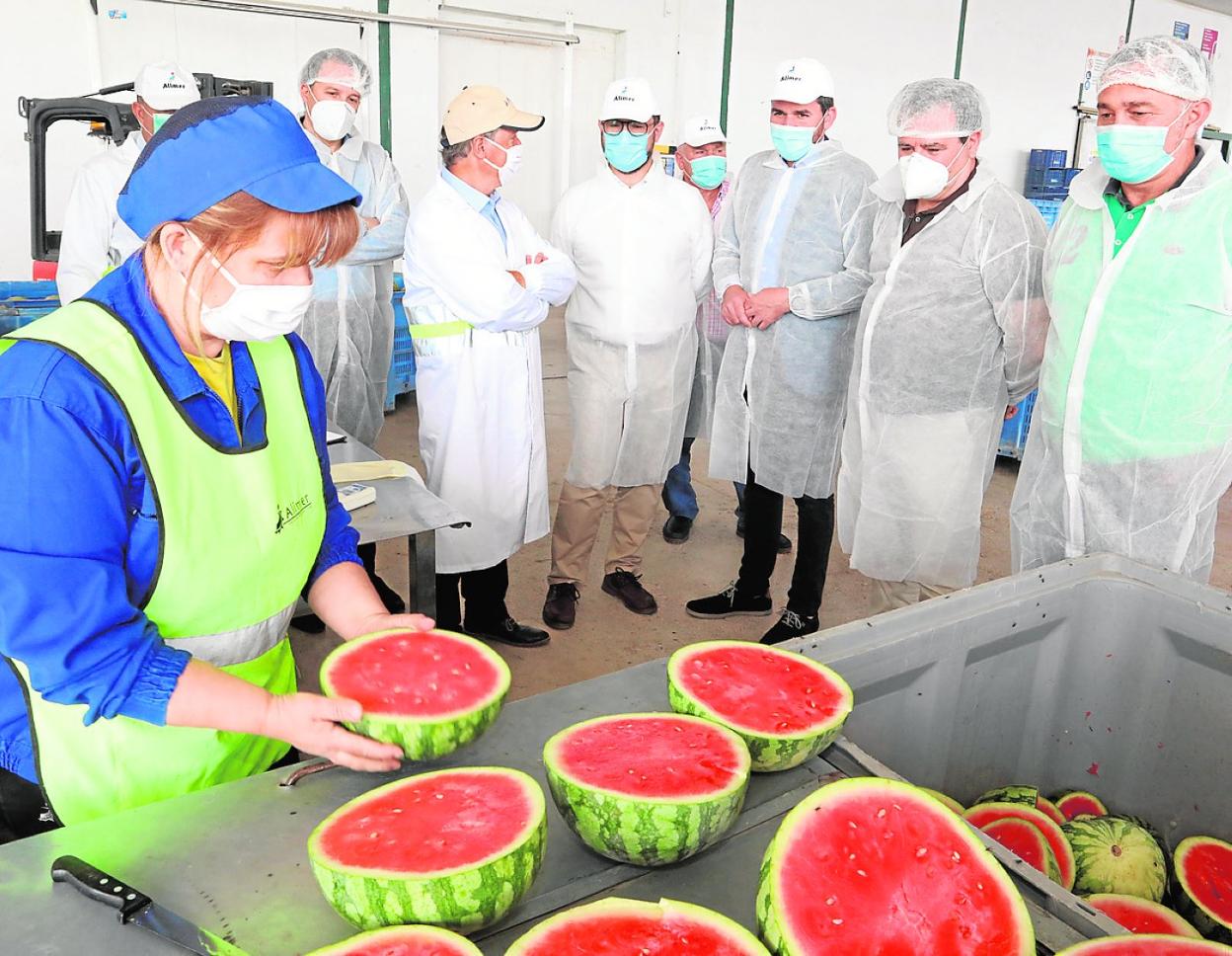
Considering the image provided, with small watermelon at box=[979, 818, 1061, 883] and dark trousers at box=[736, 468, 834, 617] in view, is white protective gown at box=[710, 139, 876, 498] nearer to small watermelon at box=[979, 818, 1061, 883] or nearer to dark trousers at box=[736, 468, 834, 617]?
dark trousers at box=[736, 468, 834, 617]

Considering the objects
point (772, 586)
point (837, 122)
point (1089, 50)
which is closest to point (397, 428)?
point (772, 586)

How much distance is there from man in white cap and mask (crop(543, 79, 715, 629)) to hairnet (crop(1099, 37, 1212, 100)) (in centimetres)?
167

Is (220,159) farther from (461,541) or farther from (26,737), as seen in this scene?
(461,541)

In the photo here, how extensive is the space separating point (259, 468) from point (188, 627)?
0.71ft

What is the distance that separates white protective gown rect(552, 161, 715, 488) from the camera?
11.3 feet

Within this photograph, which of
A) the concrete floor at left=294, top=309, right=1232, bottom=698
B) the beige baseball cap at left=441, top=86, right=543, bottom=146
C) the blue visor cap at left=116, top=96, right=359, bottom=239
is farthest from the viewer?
the concrete floor at left=294, top=309, right=1232, bottom=698

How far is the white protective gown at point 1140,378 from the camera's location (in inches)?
79.6

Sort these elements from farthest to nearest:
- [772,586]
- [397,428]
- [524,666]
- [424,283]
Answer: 1. [397,428]
2. [772,586]
3. [524,666]
4. [424,283]

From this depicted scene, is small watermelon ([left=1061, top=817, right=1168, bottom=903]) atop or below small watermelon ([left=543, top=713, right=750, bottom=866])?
below

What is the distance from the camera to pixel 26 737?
1.20 metres

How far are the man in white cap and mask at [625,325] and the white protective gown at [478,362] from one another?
13.0 inches

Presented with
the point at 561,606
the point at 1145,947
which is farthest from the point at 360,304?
the point at 1145,947

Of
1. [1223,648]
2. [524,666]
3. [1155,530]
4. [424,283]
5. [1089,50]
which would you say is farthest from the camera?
[1089,50]

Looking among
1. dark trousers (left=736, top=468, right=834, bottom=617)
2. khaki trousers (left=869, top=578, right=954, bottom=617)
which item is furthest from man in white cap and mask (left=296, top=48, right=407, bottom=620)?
khaki trousers (left=869, top=578, right=954, bottom=617)
